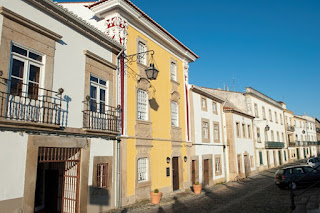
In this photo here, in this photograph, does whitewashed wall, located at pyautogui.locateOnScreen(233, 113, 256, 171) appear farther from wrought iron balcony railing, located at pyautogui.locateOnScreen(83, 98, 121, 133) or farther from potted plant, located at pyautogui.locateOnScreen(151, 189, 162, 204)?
wrought iron balcony railing, located at pyautogui.locateOnScreen(83, 98, 121, 133)

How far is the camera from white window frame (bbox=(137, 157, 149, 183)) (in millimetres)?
12633

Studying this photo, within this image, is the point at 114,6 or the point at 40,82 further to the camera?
the point at 114,6

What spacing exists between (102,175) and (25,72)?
16.4 ft

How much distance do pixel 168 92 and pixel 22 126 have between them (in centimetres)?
956

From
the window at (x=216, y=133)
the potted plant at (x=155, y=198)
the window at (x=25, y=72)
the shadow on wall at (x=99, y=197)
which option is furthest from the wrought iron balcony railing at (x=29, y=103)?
the window at (x=216, y=133)

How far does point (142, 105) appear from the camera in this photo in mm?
13430

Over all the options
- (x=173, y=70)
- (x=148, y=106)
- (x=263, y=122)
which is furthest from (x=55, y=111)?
(x=263, y=122)

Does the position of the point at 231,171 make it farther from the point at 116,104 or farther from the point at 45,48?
the point at 45,48

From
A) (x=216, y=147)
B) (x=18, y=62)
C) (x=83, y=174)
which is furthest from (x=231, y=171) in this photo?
(x=18, y=62)

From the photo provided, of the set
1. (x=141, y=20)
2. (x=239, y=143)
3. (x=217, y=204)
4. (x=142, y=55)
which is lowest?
(x=217, y=204)

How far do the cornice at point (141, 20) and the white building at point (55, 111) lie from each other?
1895 millimetres

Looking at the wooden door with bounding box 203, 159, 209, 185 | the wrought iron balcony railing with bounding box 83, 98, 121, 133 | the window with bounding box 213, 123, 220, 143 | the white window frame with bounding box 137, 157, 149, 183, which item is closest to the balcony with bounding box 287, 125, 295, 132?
the window with bounding box 213, 123, 220, 143

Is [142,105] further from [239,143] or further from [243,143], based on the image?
[243,143]

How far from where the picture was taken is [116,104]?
37.6 feet
